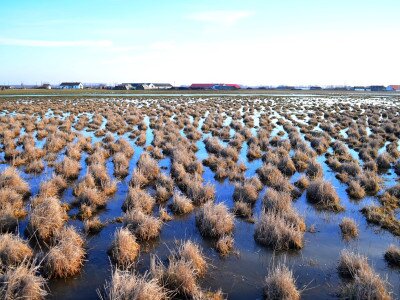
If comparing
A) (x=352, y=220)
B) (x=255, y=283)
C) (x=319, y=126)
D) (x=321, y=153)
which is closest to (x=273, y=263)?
(x=255, y=283)

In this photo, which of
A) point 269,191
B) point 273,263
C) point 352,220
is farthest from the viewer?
point 269,191

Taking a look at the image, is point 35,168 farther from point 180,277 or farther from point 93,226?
point 180,277

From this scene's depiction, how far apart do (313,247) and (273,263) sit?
5.25 feet

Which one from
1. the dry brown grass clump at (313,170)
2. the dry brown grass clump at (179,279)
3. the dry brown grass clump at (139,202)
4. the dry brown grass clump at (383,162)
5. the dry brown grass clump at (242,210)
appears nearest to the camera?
the dry brown grass clump at (179,279)

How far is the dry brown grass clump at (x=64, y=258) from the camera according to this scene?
293 inches

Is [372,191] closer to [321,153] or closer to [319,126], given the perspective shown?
[321,153]

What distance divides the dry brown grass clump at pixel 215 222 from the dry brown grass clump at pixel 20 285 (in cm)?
449

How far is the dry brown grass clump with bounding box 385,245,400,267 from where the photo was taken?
8.45 m

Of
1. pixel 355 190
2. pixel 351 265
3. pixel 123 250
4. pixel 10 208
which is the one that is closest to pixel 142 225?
pixel 123 250

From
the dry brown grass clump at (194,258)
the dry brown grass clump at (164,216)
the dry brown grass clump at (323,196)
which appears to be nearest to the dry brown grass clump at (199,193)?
the dry brown grass clump at (164,216)

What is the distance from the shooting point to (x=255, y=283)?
757cm

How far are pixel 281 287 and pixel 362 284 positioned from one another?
1.64m

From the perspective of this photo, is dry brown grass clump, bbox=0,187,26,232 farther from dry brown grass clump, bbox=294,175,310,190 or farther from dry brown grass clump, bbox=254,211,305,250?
dry brown grass clump, bbox=294,175,310,190

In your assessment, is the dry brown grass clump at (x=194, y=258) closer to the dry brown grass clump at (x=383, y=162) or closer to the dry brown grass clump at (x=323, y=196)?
the dry brown grass clump at (x=323, y=196)
